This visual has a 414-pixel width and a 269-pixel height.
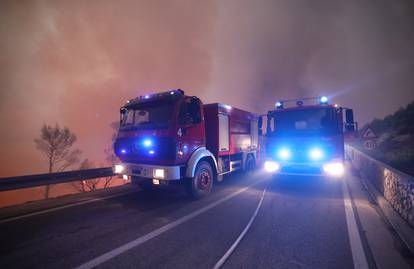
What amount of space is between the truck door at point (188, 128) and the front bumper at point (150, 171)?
1.34 ft

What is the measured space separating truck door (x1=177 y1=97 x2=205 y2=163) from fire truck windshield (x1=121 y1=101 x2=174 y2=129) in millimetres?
378

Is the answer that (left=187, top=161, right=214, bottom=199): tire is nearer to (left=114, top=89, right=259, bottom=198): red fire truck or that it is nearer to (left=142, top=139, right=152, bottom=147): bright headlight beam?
(left=114, top=89, right=259, bottom=198): red fire truck

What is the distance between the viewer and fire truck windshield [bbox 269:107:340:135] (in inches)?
266

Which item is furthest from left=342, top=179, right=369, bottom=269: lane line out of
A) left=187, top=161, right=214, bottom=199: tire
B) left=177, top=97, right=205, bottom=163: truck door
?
left=177, top=97, right=205, bottom=163: truck door

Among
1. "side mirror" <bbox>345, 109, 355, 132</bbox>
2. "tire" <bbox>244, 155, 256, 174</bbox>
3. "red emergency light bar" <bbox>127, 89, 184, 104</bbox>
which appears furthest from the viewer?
"tire" <bbox>244, 155, 256, 174</bbox>

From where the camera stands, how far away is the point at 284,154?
23.6 ft

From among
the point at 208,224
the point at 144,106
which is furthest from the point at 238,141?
the point at 208,224

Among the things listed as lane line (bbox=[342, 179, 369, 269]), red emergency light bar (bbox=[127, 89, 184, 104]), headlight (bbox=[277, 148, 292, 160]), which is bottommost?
lane line (bbox=[342, 179, 369, 269])

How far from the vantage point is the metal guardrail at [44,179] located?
5066 millimetres

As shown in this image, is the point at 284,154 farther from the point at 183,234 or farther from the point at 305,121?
the point at 183,234

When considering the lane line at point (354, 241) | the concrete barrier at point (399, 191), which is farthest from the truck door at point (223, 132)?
the concrete barrier at point (399, 191)

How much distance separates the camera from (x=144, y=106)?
237 inches

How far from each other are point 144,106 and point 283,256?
5235 millimetres

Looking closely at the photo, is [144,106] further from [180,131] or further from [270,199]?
[270,199]
